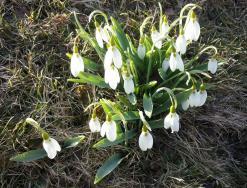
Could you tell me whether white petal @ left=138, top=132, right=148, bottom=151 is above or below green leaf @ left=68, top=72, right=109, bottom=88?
below

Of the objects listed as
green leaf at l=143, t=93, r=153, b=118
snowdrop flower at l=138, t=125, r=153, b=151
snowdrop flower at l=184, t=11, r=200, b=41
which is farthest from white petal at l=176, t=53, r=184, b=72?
snowdrop flower at l=138, t=125, r=153, b=151

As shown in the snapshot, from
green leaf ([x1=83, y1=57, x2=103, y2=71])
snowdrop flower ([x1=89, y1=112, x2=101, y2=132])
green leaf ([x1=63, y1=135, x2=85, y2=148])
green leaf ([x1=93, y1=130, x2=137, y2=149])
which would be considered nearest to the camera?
snowdrop flower ([x1=89, y1=112, x2=101, y2=132])

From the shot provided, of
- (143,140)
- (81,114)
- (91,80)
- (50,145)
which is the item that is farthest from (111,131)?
(81,114)

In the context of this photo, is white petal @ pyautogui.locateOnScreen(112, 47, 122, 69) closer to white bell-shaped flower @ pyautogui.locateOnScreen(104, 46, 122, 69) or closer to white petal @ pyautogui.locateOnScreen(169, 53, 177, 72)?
white bell-shaped flower @ pyautogui.locateOnScreen(104, 46, 122, 69)

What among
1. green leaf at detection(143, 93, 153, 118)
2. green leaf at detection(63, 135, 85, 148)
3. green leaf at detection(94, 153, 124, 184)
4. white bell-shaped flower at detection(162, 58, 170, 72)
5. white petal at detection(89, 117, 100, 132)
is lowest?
green leaf at detection(94, 153, 124, 184)

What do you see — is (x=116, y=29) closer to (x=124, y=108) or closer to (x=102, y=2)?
(x=124, y=108)

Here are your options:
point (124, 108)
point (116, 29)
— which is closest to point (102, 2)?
point (116, 29)
